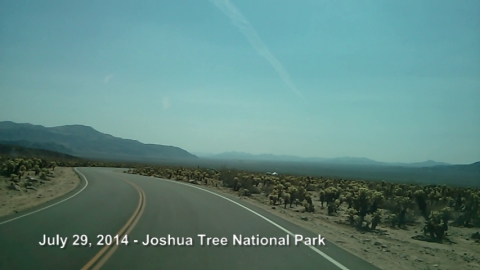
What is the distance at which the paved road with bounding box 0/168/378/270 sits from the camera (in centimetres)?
861

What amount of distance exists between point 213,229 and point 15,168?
87.4 feet

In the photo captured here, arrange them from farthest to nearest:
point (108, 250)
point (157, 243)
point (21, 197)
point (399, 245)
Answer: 1. point (21, 197)
2. point (399, 245)
3. point (157, 243)
4. point (108, 250)

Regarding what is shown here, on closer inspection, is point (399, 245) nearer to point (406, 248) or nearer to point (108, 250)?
point (406, 248)

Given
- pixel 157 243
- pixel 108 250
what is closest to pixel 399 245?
pixel 157 243

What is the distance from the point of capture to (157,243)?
1048 centimetres

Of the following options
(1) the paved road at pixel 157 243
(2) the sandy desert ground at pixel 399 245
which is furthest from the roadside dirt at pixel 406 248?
(1) the paved road at pixel 157 243

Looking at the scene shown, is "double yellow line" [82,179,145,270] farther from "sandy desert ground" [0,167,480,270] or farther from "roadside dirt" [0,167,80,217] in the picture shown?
"sandy desert ground" [0,167,480,270]

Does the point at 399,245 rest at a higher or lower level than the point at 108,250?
lower

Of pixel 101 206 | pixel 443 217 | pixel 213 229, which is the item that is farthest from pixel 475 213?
pixel 101 206

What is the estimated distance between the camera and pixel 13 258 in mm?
8617

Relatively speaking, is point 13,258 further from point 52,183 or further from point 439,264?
point 52,183

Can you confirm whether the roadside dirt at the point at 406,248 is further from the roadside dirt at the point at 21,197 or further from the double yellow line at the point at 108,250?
the roadside dirt at the point at 21,197

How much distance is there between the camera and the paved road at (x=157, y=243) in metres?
8.61

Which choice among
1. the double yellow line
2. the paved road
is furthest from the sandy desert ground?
the double yellow line
